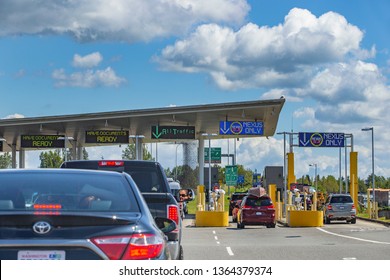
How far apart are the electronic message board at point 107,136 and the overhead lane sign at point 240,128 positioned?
219 inches

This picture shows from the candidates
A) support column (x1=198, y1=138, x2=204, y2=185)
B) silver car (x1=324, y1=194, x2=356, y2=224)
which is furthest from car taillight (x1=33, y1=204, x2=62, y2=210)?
support column (x1=198, y1=138, x2=204, y2=185)

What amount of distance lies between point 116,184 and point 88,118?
130ft

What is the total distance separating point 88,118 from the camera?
46.8 meters

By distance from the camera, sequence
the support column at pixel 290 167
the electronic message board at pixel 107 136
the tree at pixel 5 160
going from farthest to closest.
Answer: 1. the tree at pixel 5 160
2. the support column at pixel 290 167
3. the electronic message board at pixel 107 136

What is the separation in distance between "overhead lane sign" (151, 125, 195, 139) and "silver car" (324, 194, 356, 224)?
8469mm

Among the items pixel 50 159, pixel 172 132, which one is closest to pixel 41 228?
pixel 172 132

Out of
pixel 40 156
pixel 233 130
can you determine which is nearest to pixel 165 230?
pixel 233 130

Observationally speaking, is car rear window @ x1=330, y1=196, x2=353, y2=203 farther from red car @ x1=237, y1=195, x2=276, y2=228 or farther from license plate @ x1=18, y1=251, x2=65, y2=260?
license plate @ x1=18, y1=251, x2=65, y2=260

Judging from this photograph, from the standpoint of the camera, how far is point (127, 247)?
6254 millimetres

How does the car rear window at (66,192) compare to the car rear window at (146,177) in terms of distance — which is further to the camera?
the car rear window at (146,177)

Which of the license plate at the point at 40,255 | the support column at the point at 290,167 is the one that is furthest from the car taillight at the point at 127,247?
the support column at the point at 290,167

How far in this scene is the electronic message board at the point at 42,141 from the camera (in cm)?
4931

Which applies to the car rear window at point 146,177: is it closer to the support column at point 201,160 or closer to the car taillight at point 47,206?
the car taillight at point 47,206

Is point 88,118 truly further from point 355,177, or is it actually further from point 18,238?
point 18,238
